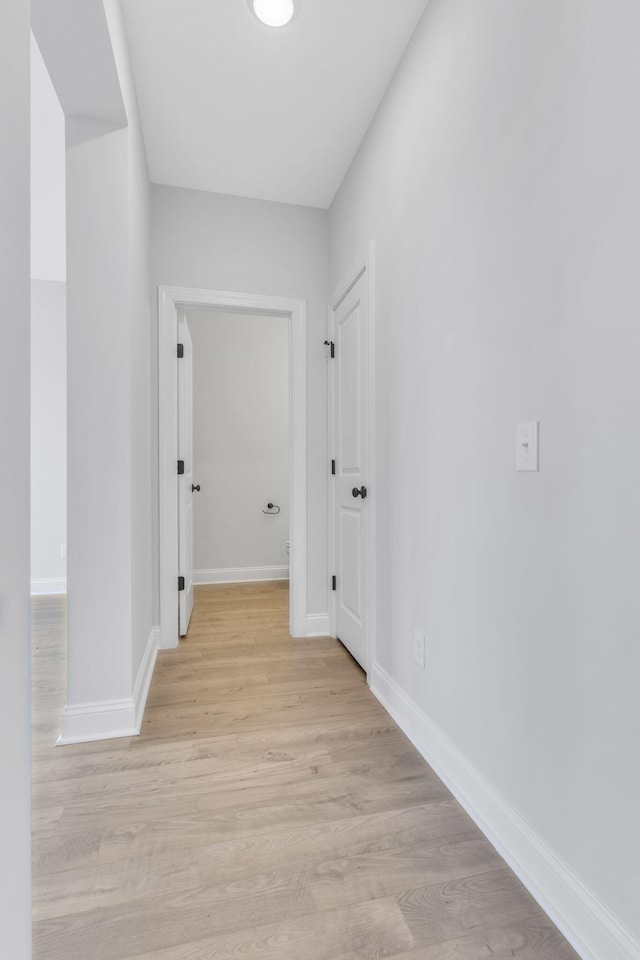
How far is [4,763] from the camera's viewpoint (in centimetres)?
71

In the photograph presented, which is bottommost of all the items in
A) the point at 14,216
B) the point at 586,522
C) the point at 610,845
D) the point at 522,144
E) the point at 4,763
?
the point at 610,845

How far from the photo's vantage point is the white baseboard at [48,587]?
4.01 metres

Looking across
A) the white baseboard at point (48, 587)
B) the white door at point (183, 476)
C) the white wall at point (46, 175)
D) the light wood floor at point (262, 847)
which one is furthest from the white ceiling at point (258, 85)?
the white baseboard at point (48, 587)

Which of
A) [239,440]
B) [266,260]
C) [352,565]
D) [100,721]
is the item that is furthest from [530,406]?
[239,440]

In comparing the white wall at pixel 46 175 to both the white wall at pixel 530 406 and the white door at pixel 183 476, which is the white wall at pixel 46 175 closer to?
the white door at pixel 183 476

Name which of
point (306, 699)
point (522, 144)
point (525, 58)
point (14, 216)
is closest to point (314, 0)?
point (525, 58)

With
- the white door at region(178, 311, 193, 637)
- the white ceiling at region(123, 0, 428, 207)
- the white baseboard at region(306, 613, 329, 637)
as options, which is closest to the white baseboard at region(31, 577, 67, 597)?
the white door at region(178, 311, 193, 637)

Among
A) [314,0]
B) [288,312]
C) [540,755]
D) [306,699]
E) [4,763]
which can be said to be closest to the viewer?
[4,763]

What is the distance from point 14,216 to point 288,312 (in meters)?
2.27

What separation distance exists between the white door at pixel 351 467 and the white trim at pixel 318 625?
0.10 m

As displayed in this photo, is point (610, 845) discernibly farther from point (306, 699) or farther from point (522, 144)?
point (522, 144)

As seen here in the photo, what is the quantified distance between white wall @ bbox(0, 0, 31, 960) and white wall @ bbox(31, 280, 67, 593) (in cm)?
365

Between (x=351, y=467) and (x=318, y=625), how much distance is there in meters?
1.04

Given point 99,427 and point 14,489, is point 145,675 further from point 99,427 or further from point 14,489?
point 14,489
